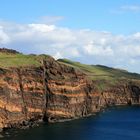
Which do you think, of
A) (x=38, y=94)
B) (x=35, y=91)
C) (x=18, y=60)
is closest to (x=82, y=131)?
(x=38, y=94)

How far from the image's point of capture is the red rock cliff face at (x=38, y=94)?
16200 cm

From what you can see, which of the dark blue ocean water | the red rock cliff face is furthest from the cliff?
the dark blue ocean water

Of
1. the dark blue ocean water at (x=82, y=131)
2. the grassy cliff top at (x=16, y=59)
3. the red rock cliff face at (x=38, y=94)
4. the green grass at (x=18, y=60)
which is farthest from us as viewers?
the grassy cliff top at (x=16, y=59)

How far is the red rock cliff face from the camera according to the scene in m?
162

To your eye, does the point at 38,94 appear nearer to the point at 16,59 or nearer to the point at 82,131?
the point at 16,59

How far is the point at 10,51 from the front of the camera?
Result: 655 ft

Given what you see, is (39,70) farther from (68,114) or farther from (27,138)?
(27,138)

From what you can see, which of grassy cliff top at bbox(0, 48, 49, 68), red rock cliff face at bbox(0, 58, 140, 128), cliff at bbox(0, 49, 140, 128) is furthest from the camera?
grassy cliff top at bbox(0, 48, 49, 68)

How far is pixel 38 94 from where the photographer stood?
586 feet

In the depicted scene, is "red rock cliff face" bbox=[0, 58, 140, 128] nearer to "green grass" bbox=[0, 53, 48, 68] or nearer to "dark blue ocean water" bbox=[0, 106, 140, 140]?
"green grass" bbox=[0, 53, 48, 68]

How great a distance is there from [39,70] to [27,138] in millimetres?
42628

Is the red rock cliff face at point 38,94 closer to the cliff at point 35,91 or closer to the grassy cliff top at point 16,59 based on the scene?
the cliff at point 35,91

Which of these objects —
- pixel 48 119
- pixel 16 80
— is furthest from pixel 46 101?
pixel 16 80

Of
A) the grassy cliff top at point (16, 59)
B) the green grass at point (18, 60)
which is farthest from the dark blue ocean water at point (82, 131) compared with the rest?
the grassy cliff top at point (16, 59)
